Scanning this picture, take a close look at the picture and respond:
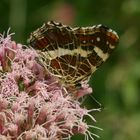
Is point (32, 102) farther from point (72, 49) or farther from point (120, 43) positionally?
point (120, 43)

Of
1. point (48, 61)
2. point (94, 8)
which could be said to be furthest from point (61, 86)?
point (94, 8)

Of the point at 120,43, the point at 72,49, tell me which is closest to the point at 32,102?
the point at 72,49

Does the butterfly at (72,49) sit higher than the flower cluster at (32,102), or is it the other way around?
the butterfly at (72,49)

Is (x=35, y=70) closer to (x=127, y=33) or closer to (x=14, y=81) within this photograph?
(x=14, y=81)

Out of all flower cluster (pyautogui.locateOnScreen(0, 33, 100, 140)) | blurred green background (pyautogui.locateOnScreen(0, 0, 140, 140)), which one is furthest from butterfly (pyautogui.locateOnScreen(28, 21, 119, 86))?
blurred green background (pyautogui.locateOnScreen(0, 0, 140, 140))

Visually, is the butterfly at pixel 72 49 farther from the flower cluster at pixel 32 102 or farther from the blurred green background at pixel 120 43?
the blurred green background at pixel 120 43

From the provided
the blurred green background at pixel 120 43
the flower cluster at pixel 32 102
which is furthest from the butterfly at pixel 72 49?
the blurred green background at pixel 120 43
